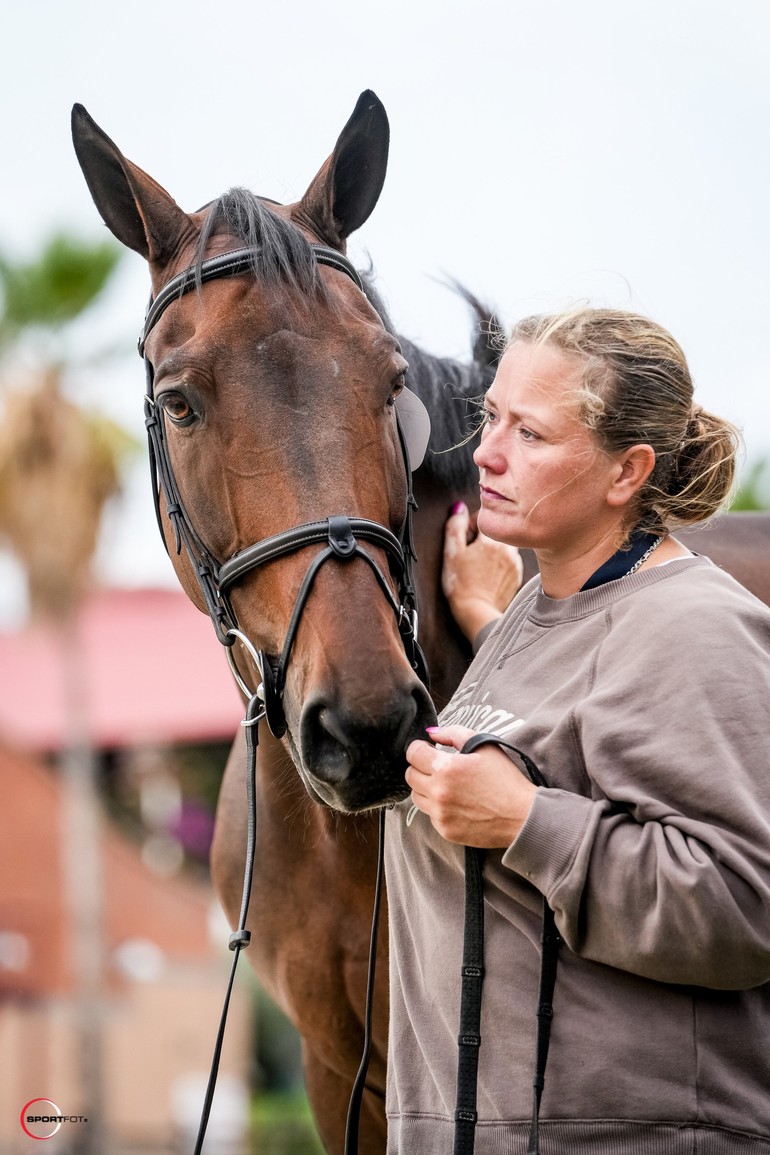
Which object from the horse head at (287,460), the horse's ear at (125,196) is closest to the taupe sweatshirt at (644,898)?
the horse head at (287,460)

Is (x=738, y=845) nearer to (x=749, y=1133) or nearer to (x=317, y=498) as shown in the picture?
(x=749, y=1133)

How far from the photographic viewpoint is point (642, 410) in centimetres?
208

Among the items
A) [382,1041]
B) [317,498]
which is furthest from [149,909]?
[317,498]

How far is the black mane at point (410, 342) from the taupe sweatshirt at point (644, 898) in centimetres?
113

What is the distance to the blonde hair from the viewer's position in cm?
207

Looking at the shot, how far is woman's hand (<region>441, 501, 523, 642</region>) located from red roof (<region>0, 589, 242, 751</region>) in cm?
1568

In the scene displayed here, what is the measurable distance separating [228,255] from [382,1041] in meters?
2.08

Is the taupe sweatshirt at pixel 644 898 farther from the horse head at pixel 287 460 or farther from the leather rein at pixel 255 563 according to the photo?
the leather rein at pixel 255 563

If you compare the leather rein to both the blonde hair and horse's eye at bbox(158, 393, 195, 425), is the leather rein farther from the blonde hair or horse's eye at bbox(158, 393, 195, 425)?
the blonde hair

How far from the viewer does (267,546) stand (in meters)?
2.36

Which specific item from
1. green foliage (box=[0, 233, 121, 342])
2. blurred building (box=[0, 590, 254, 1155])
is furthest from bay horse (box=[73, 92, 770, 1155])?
green foliage (box=[0, 233, 121, 342])

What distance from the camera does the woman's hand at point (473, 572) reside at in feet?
10.6

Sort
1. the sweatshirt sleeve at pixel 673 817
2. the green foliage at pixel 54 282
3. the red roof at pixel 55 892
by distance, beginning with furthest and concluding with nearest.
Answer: the green foliage at pixel 54 282 → the red roof at pixel 55 892 → the sweatshirt sleeve at pixel 673 817

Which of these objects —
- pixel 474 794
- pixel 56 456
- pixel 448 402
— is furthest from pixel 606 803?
pixel 56 456
